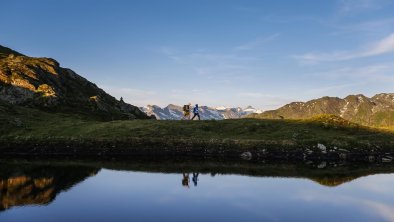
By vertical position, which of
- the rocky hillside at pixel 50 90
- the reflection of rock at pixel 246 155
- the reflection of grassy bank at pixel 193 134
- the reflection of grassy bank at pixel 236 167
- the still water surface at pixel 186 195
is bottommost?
the still water surface at pixel 186 195

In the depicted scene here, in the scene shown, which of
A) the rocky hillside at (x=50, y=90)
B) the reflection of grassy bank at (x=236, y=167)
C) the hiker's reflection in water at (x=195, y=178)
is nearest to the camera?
the hiker's reflection in water at (x=195, y=178)

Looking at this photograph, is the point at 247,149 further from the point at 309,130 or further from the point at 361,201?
the point at 361,201

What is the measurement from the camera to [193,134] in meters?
75.8

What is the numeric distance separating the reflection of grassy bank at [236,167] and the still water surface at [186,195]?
0.28m

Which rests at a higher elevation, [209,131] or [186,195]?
[209,131]

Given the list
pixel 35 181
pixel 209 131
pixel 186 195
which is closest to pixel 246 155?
pixel 209 131

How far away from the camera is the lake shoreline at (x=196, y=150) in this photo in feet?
223

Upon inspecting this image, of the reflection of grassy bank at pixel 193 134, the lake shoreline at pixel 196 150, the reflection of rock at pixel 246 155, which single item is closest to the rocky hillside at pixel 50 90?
the reflection of grassy bank at pixel 193 134

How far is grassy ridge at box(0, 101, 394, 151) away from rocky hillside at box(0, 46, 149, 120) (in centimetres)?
2737

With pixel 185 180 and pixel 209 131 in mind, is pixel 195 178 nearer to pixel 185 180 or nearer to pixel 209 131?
pixel 185 180

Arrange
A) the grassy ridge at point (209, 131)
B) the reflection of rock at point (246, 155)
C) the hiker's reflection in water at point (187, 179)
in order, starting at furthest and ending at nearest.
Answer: the grassy ridge at point (209, 131), the reflection of rock at point (246, 155), the hiker's reflection in water at point (187, 179)

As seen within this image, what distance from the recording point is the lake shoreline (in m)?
68.0

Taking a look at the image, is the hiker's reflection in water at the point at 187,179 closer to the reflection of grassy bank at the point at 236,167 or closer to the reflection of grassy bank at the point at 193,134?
the reflection of grassy bank at the point at 236,167

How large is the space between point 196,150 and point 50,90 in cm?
7086
